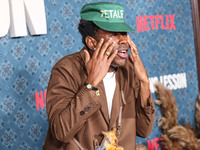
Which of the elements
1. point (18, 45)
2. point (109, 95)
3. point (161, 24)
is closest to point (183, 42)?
point (161, 24)

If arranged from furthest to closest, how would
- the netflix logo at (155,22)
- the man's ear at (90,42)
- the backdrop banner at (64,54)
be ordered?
1. the netflix logo at (155,22)
2. the backdrop banner at (64,54)
3. the man's ear at (90,42)

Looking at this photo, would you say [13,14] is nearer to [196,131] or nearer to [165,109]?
[165,109]

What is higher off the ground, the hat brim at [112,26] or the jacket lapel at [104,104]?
the hat brim at [112,26]

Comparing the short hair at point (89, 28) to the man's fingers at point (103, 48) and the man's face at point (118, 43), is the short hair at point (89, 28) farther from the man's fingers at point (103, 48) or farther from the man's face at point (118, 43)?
the man's fingers at point (103, 48)

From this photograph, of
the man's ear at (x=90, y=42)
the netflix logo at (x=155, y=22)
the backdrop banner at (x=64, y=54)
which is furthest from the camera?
the netflix logo at (x=155, y=22)

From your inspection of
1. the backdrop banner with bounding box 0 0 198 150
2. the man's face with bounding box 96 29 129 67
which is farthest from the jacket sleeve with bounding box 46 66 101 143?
the backdrop banner with bounding box 0 0 198 150

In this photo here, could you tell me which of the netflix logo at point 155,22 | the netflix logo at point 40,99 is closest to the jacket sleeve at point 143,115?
the netflix logo at point 40,99

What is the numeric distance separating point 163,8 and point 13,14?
1624 mm

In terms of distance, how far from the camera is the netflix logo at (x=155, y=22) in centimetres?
322

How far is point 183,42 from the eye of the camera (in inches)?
140

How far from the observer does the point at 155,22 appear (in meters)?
3.32

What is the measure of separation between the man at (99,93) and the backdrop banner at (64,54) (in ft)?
3.25

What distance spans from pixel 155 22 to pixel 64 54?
1091 mm

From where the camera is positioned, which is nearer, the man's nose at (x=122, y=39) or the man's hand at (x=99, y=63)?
the man's hand at (x=99, y=63)
